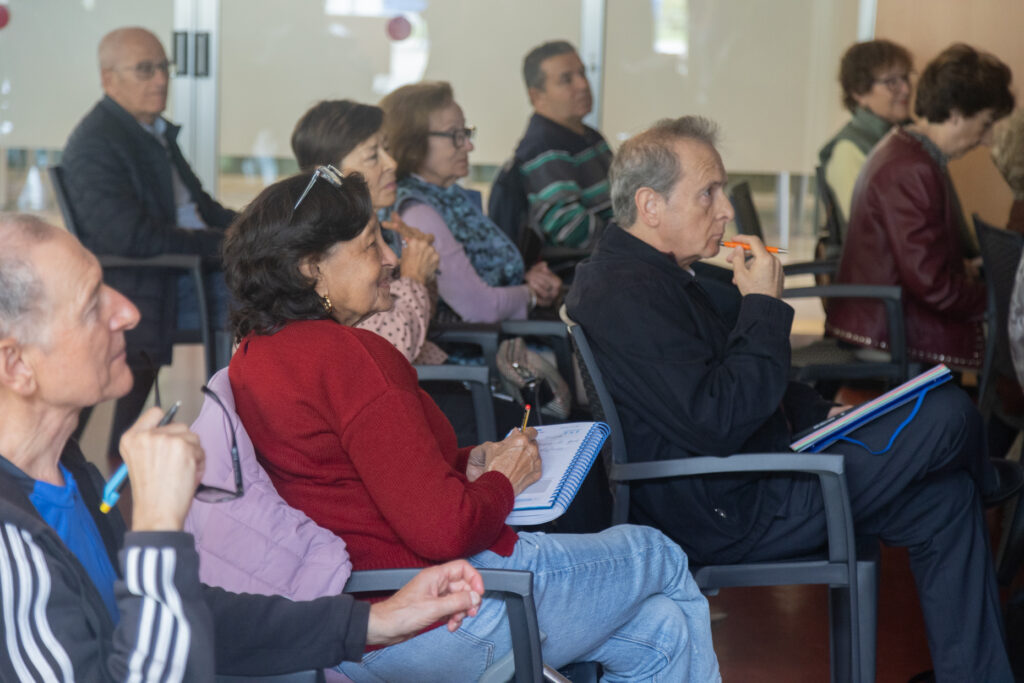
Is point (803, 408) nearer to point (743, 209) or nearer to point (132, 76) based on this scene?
point (743, 209)

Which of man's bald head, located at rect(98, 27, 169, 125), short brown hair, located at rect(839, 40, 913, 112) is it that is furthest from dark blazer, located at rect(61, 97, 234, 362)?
short brown hair, located at rect(839, 40, 913, 112)

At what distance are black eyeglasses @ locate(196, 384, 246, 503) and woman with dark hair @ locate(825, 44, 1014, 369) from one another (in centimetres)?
253

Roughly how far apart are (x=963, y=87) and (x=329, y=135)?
212cm

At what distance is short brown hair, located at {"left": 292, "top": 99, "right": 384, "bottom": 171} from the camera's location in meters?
2.88

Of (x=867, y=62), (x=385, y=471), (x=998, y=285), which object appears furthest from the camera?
(x=867, y=62)

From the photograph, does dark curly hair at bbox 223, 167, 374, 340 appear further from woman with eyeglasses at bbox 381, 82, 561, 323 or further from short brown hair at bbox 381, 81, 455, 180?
short brown hair at bbox 381, 81, 455, 180

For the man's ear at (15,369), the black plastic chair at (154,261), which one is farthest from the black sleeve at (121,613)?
the black plastic chair at (154,261)

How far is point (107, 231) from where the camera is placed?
3.58 meters

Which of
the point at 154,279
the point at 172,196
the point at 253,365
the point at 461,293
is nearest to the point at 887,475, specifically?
the point at 253,365

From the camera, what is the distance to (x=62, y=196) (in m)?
3.52

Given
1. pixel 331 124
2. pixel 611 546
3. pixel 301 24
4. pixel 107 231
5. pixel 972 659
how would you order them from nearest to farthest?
pixel 611 546
pixel 972 659
pixel 331 124
pixel 107 231
pixel 301 24

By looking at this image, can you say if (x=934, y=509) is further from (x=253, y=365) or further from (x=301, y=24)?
(x=301, y=24)

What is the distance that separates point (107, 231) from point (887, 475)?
2549 mm

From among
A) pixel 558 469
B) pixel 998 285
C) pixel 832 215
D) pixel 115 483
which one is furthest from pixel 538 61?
pixel 115 483
